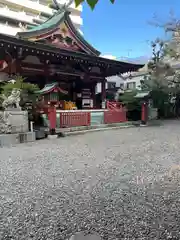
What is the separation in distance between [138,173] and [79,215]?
74.6 inches

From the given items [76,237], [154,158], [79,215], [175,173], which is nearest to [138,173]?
[175,173]

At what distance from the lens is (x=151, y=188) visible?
3514mm

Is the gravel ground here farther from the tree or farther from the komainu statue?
the tree

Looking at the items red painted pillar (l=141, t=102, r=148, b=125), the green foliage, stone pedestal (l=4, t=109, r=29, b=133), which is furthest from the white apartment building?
stone pedestal (l=4, t=109, r=29, b=133)

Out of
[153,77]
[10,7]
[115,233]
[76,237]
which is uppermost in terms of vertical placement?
[10,7]

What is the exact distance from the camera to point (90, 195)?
3.26 m

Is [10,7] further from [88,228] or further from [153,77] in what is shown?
[88,228]

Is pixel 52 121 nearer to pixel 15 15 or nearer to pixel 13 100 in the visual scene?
pixel 13 100

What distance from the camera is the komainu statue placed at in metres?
7.80

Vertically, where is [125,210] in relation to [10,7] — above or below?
below

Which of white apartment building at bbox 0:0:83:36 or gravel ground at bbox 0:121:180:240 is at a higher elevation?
white apartment building at bbox 0:0:83:36

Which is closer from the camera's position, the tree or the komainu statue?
the komainu statue

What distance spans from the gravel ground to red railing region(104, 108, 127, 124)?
5.22 m

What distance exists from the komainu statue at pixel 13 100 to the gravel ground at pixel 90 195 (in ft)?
7.45
